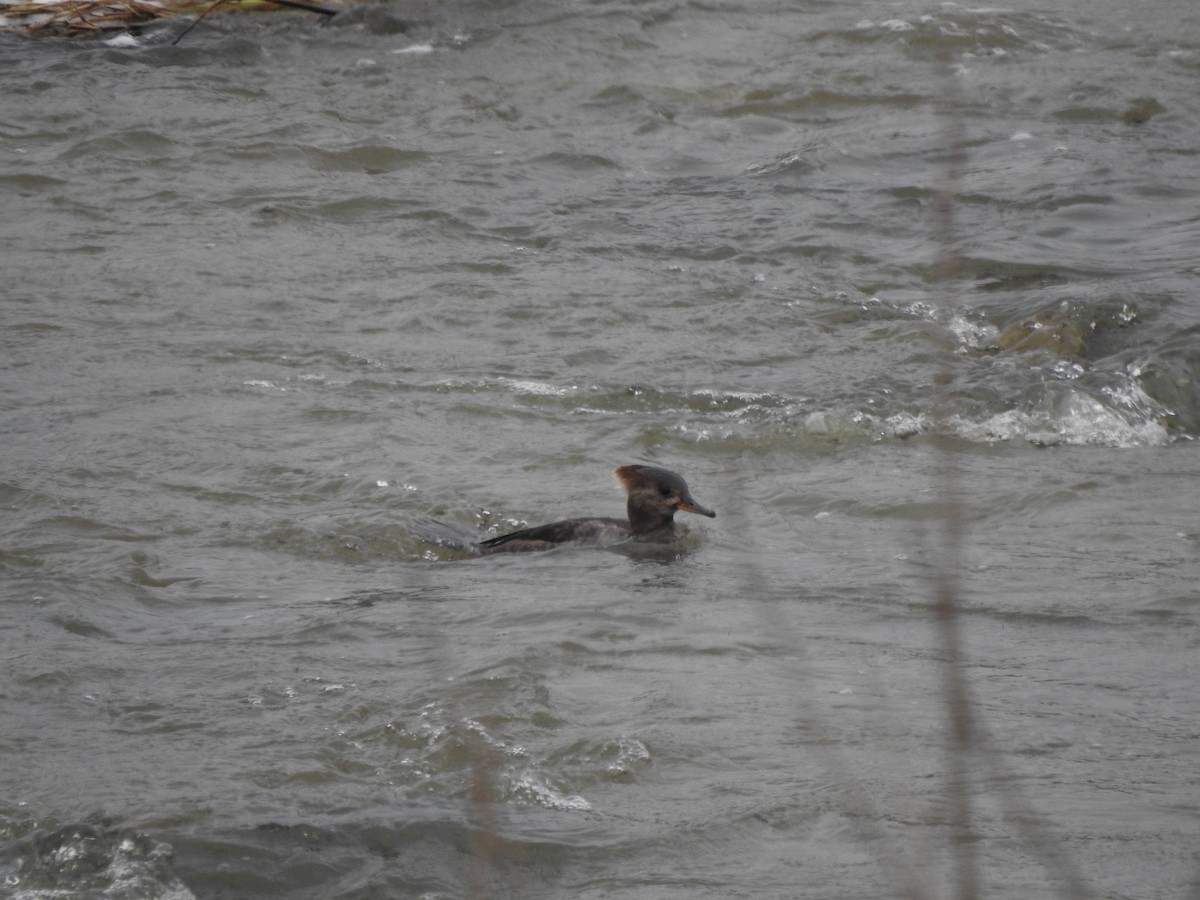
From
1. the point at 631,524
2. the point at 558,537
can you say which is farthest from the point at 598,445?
the point at 558,537

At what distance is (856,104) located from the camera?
45.6 feet

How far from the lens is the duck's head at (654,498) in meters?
6.66

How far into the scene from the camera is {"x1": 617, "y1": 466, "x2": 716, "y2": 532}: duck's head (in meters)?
6.66

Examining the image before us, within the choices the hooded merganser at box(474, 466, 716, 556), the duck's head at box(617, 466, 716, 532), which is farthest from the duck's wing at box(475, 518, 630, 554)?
the duck's head at box(617, 466, 716, 532)

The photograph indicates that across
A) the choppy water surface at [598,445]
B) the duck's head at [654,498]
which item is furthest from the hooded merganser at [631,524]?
Answer: the choppy water surface at [598,445]

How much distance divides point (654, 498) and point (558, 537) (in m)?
0.43

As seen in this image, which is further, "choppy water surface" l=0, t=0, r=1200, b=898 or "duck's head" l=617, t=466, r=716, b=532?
"duck's head" l=617, t=466, r=716, b=532

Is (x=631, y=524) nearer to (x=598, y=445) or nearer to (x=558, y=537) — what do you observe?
(x=558, y=537)

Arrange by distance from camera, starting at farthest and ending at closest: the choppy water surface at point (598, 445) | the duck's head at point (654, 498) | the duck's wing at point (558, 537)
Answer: the duck's head at point (654, 498), the duck's wing at point (558, 537), the choppy water surface at point (598, 445)

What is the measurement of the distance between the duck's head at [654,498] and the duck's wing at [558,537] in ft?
0.36

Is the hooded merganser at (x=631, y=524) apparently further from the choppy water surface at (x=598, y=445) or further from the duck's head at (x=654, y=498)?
the choppy water surface at (x=598, y=445)

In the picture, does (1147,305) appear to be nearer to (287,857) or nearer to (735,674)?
(735,674)

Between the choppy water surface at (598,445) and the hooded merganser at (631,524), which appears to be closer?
the choppy water surface at (598,445)

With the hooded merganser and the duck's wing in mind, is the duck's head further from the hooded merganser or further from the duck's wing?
the duck's wing
